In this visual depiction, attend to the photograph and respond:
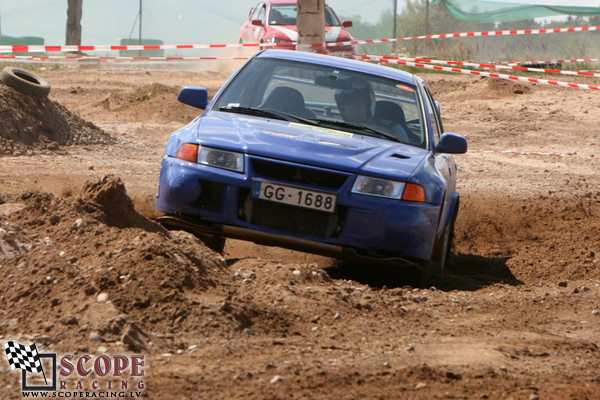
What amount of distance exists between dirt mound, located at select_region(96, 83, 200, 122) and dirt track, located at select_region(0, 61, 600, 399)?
6.58 metres

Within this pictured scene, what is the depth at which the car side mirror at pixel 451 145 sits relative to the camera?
22.7ft

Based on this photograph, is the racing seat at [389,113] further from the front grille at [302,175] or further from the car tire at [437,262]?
the front grille at [302,175]

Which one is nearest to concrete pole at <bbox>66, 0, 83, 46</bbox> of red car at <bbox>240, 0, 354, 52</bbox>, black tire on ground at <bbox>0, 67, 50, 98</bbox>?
red car at <bbox>240, 0, 354, 52</bbox>

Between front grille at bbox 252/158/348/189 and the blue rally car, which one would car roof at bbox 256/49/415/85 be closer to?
the blue rally car

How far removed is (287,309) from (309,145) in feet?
5.38

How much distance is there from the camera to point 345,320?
15.9 ft

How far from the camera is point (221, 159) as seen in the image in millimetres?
6047

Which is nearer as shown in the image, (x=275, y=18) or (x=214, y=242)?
(x=214, y=242)

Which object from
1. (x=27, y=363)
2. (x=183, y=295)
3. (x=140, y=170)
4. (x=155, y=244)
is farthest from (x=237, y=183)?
(x=140, y=170)

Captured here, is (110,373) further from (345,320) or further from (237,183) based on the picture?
(237,183)

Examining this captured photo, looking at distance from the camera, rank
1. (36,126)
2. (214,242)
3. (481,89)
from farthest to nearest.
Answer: (481,89)
(36,126)
(214,242)
